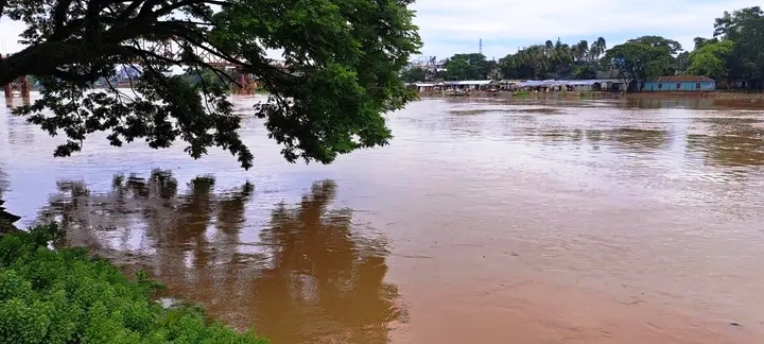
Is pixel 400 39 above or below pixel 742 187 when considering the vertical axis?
above

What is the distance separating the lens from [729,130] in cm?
2908

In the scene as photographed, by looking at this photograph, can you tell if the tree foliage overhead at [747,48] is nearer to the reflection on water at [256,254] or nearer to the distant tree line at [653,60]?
the distant tree line at [653,60]

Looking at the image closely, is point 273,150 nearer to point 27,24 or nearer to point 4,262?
point 27,24

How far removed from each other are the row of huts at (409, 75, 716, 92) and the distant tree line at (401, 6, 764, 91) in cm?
120

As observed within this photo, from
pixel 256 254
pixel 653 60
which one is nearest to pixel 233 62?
pixel 256 254

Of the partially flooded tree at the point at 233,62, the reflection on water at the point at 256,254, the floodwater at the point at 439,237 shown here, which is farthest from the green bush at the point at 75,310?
the partially flooded tree at the point at 233,62

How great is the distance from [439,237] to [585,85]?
9088cm

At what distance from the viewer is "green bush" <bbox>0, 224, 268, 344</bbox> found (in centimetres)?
407

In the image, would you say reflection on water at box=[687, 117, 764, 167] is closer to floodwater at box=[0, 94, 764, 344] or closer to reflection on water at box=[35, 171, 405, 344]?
floodwater at box=[0, 94, 764, 344]

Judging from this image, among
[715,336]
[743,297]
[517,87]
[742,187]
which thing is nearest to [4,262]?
[715,336]

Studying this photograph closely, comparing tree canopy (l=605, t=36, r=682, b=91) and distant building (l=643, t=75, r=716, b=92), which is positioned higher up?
tree canopy (l=605, t=36, r=682, b=91)

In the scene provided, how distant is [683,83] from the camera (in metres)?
78.9

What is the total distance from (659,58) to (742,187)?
2746 inches

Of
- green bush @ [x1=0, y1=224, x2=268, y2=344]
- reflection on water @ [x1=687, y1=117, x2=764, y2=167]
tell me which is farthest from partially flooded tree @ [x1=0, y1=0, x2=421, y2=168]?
reflection on water @ [x1=687, y1=117, x2=764, y2=167]
